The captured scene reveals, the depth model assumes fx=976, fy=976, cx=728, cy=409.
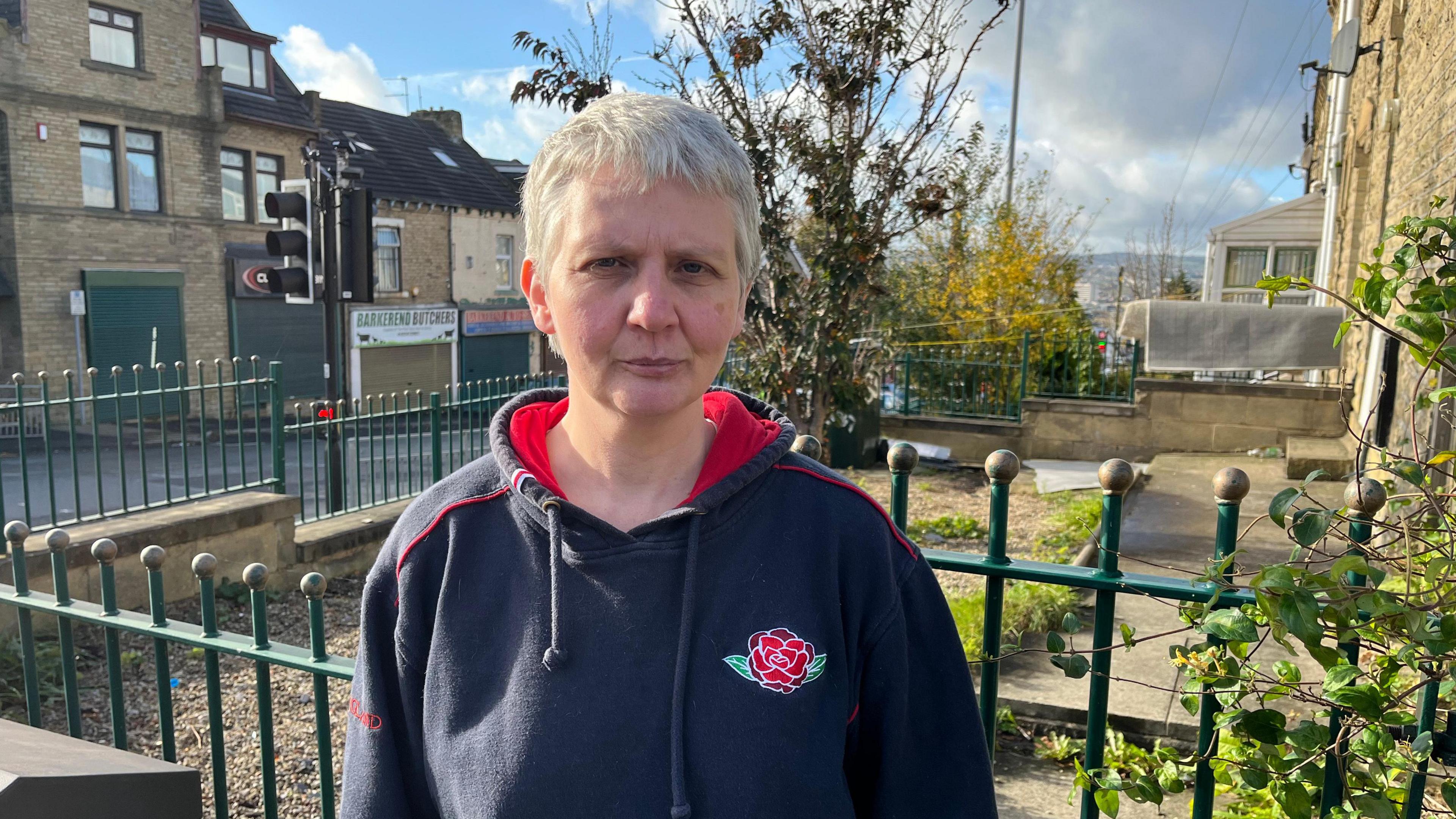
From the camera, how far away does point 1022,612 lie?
4.96m

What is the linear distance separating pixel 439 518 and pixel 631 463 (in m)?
0.29

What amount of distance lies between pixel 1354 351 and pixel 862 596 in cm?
989

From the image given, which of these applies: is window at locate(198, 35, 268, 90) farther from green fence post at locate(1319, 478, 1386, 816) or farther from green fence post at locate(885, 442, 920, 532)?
green fence post at locate(1319, 478, 1386, 816)

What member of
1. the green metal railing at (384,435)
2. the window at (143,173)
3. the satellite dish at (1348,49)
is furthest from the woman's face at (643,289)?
the window at (143,173)

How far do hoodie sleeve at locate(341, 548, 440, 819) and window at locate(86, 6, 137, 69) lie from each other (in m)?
21.5

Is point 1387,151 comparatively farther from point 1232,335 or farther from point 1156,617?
point 1156,617

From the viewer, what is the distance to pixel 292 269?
809cm

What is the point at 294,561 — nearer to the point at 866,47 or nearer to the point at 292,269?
the point at 292,269

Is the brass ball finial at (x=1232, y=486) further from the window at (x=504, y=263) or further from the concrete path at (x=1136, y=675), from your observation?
the window at (x=504, y=263)

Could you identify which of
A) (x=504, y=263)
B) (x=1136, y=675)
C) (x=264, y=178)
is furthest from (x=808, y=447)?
(x=504, y=263)

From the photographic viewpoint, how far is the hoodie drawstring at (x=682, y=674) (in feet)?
4.20

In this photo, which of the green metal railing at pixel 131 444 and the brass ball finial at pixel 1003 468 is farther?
the green metal railing at pixel 131 444

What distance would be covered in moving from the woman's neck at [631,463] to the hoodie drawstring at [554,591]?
0.09 m

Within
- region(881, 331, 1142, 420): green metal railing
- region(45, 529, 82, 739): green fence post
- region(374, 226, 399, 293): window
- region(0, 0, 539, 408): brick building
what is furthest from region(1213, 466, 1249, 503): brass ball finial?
region(374, 226, 399, 293): window
